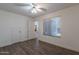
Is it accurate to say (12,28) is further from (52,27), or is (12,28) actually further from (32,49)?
(52,27)

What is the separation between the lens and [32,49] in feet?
5.53

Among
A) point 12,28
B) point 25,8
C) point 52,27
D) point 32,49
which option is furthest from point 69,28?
point 12,28

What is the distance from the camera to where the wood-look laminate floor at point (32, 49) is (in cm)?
164

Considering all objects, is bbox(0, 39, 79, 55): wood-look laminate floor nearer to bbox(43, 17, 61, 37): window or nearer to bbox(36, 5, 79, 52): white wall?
bbox(36, 5, 79, 52): white wall

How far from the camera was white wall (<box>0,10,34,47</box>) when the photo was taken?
1.60 meters

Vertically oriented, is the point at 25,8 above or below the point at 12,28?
above

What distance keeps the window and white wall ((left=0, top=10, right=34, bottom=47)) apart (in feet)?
1.09

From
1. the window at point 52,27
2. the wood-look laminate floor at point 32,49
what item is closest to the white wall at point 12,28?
the wood-look laminate floor at point 32,49

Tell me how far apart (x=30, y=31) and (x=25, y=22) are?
207 mm

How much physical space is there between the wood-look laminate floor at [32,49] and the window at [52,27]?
233 mm

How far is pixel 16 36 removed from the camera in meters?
1.71

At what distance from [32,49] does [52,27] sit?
1.91 ft

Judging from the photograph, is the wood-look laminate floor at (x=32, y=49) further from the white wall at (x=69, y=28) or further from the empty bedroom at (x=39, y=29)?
the white wall at (x=69, y=28)
